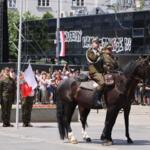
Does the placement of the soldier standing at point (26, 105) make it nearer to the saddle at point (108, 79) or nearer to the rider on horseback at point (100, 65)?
the rider on horseback at point (100, 65)

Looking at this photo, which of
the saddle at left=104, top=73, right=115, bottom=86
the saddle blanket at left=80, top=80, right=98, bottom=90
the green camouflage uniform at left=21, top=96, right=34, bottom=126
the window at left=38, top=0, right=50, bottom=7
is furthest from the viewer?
the window at left=38, top=0, right=50, bottom=7

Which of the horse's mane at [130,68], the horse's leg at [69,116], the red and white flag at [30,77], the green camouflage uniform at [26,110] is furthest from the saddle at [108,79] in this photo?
the green camouflage uniform at [26,110]

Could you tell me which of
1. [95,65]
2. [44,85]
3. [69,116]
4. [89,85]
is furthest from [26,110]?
[44,85]

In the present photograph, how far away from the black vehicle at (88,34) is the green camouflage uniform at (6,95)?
60.7ft

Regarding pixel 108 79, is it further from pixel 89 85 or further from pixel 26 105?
pixel 26 105

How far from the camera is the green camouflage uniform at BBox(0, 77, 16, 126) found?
22.7 metres

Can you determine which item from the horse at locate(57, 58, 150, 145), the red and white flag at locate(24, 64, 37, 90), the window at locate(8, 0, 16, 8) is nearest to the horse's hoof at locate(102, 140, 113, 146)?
the horse at locate(57, 58, 150, 145)

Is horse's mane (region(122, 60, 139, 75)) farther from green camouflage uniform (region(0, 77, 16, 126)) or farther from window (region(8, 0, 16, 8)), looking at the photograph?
window (region(8, 0, 16, 8))

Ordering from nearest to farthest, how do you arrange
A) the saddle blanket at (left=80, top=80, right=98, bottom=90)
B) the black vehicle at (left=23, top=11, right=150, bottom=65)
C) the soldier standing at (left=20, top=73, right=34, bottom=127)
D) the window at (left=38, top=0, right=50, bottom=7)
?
the saddle blanket at (left=80, top=80, right=98, bottom=90) < the soldier standing at (left=20, top=73, right=34, bottom=127) < the black vehicle at (left=23, top=11, right=150, bottom=65) < the window at (left=38, top=0, right=50, bottom=7)

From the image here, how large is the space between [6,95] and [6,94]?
0.11 ft

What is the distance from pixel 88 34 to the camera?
53406 mm

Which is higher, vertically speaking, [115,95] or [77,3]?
[77,3]

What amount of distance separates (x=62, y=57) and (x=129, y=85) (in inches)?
1578

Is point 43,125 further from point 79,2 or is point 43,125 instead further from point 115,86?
point 79,2
